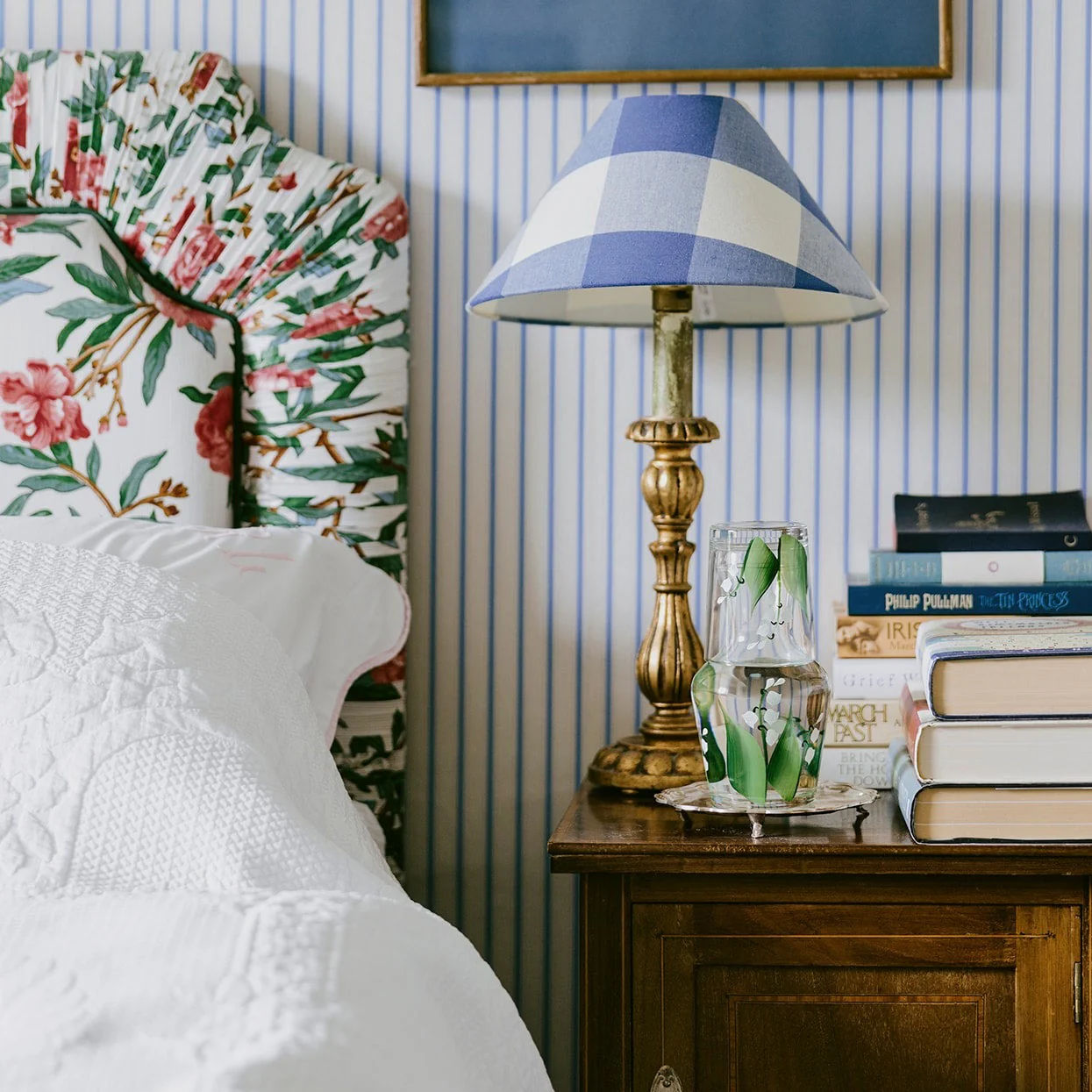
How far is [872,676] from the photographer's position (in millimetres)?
1181

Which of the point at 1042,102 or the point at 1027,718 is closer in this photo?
the point at 1027,718

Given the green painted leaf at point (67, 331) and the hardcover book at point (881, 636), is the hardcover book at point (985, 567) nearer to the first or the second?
the hardcover book at point (881, 636)

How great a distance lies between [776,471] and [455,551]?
1.27 ft

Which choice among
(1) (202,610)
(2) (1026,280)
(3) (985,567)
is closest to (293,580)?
(1) (202,610)

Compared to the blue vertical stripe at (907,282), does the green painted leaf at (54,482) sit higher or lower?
lower

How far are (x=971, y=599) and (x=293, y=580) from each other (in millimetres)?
647

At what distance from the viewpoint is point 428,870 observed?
1.44 m

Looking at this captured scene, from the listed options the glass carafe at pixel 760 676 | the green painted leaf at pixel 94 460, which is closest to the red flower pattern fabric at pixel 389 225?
the green painted leaf at pixel 94 460

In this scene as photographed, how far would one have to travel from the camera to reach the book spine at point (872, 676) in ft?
3.85

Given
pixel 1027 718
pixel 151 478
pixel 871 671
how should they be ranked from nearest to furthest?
pixel 1027 718
pixel 871 671
pixel 151 478

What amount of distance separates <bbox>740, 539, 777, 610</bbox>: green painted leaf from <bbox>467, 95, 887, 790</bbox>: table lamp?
0.15 meters

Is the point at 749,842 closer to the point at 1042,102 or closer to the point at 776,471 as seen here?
the point at 776,471

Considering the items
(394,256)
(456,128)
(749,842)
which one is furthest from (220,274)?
(749,842)

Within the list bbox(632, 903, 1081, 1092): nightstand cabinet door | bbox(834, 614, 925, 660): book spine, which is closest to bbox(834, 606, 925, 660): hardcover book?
bbox(834, 614, 925, 660): book spine
